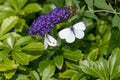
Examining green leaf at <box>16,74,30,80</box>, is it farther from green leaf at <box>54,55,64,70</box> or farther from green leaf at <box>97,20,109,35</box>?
green leaf at <box>97,20,109,35</box>

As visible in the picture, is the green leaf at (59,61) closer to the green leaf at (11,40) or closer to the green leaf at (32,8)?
the green leaf at (11,40)

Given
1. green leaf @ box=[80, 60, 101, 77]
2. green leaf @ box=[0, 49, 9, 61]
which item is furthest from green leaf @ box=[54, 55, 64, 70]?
green leaf @ box=[0, 49, 9, 61]

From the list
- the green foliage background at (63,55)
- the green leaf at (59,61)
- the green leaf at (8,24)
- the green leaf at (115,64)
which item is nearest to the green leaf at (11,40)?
the green foliage background at (63,55)

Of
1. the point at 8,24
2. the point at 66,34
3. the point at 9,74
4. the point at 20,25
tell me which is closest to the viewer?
the point at 66,34

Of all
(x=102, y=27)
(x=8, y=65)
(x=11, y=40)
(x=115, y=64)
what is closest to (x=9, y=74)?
(x=8, y=65)

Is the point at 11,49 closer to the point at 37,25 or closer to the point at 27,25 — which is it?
the point at 37,25

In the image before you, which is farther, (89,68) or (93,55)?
(93,55)

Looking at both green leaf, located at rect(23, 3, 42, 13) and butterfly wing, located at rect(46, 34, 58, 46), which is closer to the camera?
butterfly wing, located at rect(46, 34, 58, 46)

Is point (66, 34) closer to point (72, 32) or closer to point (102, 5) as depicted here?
point (72, 32)
